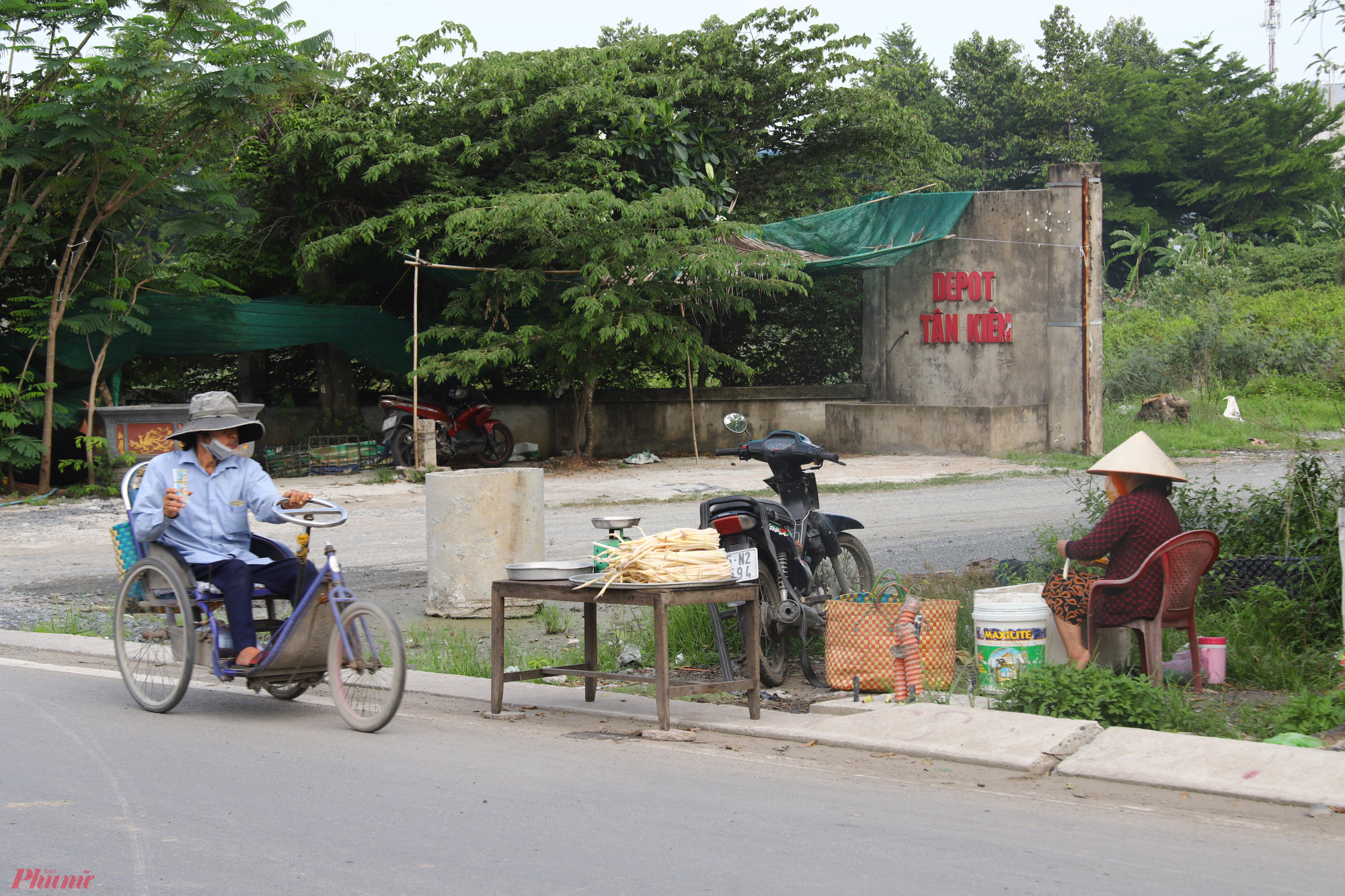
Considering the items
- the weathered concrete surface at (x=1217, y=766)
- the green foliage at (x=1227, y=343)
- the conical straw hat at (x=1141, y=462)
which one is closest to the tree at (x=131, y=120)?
the conical straw hat at (x=1141, y=462)

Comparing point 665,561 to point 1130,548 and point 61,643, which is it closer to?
point 1130,548

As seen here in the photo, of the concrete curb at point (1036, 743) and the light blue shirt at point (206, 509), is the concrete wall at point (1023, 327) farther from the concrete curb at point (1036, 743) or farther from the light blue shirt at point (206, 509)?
the light blue shirt at point (206, 509)

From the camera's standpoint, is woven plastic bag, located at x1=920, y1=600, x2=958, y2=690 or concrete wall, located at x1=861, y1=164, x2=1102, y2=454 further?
concrete wall, located at x1=861, y1=164, x2=1102, y2=454

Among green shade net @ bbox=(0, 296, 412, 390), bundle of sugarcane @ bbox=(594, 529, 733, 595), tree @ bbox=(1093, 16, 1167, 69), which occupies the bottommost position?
bundle of sugarcane @ bbox=(594, 529, 733, 595)

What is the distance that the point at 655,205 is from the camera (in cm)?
1745

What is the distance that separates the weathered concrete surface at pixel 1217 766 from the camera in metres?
4.41

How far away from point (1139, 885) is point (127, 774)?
12.6ft

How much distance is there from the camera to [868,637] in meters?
6.16

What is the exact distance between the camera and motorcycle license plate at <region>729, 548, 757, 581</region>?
19.4ft

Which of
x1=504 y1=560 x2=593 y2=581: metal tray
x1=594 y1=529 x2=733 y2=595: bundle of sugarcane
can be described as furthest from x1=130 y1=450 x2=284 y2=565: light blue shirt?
x1=594 y1=529 x2=733 y2=595: bundle of sugarcane

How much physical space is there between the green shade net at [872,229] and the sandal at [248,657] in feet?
49.5

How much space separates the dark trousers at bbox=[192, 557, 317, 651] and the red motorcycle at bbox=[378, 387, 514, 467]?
1209 cm

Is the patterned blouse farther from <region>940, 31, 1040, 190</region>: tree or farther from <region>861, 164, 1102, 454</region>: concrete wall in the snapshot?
<region>940, 31, 1040, 190</region>: tree

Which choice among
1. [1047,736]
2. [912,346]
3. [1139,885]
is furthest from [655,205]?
[1139,885]
